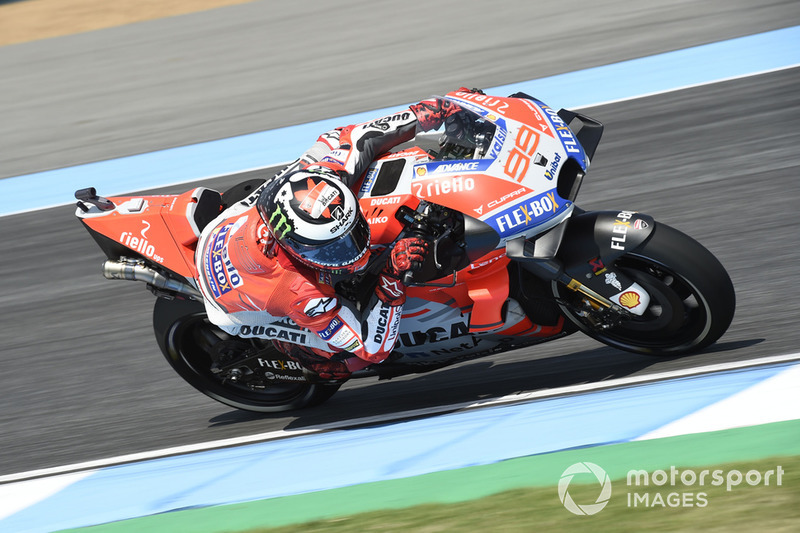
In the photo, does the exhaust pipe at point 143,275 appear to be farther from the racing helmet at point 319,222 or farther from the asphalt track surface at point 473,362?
the racing helmet at point 319,222

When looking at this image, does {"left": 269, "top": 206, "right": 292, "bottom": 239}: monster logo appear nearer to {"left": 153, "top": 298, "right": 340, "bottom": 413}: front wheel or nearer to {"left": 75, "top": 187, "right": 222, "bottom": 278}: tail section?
{"left": 75, "top": 187, "right": 222, "bottom": 278}: tail section

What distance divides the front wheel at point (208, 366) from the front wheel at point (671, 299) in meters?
1.81

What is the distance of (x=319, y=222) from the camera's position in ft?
12.7

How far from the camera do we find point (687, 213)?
6.40 meters

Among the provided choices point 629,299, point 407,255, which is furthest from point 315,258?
point 629,299

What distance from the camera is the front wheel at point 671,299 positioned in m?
4.11

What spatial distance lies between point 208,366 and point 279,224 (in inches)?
70.2

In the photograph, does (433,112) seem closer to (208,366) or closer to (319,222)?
(319,222)

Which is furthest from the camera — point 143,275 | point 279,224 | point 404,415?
point 404,415

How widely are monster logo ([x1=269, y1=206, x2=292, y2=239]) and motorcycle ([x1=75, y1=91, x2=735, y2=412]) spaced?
52 cm

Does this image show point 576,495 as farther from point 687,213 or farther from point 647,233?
point 687,213
